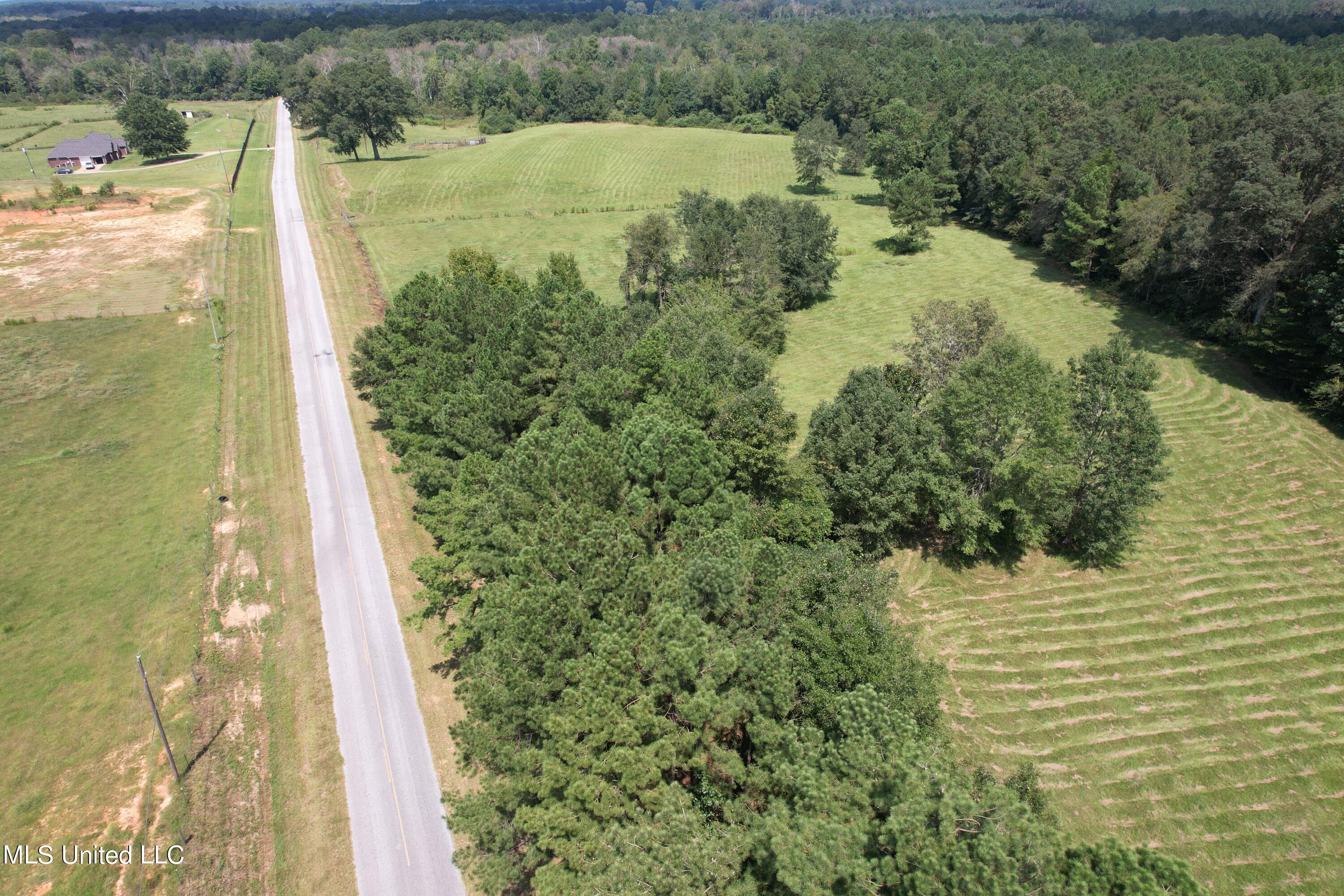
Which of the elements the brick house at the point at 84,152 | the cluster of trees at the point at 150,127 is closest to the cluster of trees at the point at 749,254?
the cluster of trees at the point at 150,127

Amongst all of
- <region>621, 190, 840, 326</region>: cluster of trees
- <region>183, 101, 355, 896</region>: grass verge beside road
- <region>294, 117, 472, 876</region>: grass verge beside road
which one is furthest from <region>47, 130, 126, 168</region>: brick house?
<region>621, 190, 840, 326</region>: cluster of trees

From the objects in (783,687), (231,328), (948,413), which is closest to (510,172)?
(231,328)

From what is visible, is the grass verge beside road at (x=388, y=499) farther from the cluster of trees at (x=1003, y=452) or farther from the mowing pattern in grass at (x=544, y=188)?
the cluster of trees at (x=1003, y=452)

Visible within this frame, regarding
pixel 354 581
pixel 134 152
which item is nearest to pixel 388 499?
pixel 354 581

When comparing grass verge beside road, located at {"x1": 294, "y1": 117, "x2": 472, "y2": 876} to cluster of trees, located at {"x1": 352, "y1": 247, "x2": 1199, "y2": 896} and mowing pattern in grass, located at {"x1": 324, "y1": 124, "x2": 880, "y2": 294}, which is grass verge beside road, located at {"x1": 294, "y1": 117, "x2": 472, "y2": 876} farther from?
mowing pattern in grass, located at {"x1": 324, "y1": 124, "x2": 880, "y2": 294}

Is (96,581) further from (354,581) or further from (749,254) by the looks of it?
(749,254)

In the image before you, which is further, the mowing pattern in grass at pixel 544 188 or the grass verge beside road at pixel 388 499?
the mowing pattern in grass at pixel 544 188

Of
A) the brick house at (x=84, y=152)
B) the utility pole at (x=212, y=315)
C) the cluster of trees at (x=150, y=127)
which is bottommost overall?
the utility pole at (x=212, y=315)
